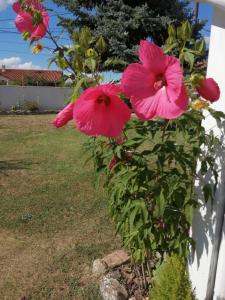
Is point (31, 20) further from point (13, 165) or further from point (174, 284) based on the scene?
point (13, 165)

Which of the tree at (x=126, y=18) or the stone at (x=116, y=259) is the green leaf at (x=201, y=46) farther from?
the tree at (x=126, y=18)

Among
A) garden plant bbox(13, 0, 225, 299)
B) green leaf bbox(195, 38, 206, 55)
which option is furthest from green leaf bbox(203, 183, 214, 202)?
green leaf bbox(195, 38, 206, 55)

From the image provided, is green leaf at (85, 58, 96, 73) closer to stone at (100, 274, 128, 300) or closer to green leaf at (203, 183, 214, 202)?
green leaf at (203, 183, 214, 202)

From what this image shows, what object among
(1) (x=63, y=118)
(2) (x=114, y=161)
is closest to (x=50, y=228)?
(2) (x=114, y=161)

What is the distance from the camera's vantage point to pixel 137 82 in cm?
107

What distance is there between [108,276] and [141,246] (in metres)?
0.70

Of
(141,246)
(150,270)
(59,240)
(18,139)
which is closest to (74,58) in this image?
(141,246)

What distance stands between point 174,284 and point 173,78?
3.44ft

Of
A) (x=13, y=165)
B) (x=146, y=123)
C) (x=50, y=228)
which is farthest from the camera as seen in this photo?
(x=13, y=165)

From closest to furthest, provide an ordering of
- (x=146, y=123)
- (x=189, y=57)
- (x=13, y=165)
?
(x=189, y=57) < (x=146, y=123) < (x=13, y=165)

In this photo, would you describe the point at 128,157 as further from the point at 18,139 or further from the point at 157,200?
the point at 18,139

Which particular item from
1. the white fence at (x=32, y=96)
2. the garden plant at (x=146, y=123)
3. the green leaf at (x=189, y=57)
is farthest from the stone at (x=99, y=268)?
the white fence at (x=32, y=96)

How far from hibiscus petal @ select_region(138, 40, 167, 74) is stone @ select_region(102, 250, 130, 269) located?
2.03 m

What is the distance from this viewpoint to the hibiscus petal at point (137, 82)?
105 cm
